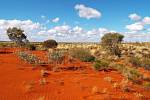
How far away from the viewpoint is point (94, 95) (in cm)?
1424

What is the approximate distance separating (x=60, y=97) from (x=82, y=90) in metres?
1.79

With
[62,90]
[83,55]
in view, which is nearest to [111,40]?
[83,55]

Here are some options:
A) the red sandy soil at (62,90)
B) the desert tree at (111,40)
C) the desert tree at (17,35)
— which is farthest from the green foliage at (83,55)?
the desert tree at (17,35)

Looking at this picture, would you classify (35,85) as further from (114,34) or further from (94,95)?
(114,34)

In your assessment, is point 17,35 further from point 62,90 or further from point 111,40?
point 62,90

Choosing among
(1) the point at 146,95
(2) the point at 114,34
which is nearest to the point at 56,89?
(1) the point at 146,95

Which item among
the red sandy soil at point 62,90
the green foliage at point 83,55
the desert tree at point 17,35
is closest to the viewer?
the red sandy soil at point 62,90

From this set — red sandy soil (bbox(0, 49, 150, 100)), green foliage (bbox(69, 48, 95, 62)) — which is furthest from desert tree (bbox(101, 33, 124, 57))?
red sandy soil (bbox(0, 49, 150, 100))

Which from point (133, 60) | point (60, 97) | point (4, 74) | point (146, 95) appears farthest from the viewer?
point (133, 60)

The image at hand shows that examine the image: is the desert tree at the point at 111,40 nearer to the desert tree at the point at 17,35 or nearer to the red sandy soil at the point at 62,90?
the desert tree at the point at 17,35

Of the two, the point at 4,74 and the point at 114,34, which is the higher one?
the point at 114,34

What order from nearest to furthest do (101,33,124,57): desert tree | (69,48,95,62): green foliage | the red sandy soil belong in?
the red sandy soil, (69,48,95,62): green foliage, (101,33,124,57): desert tree

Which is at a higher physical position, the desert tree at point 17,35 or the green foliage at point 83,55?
the desert tree at point 17,35

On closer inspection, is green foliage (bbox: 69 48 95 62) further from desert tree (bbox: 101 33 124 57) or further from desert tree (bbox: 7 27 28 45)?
desert tree (bbox: 7 27 28 45)
